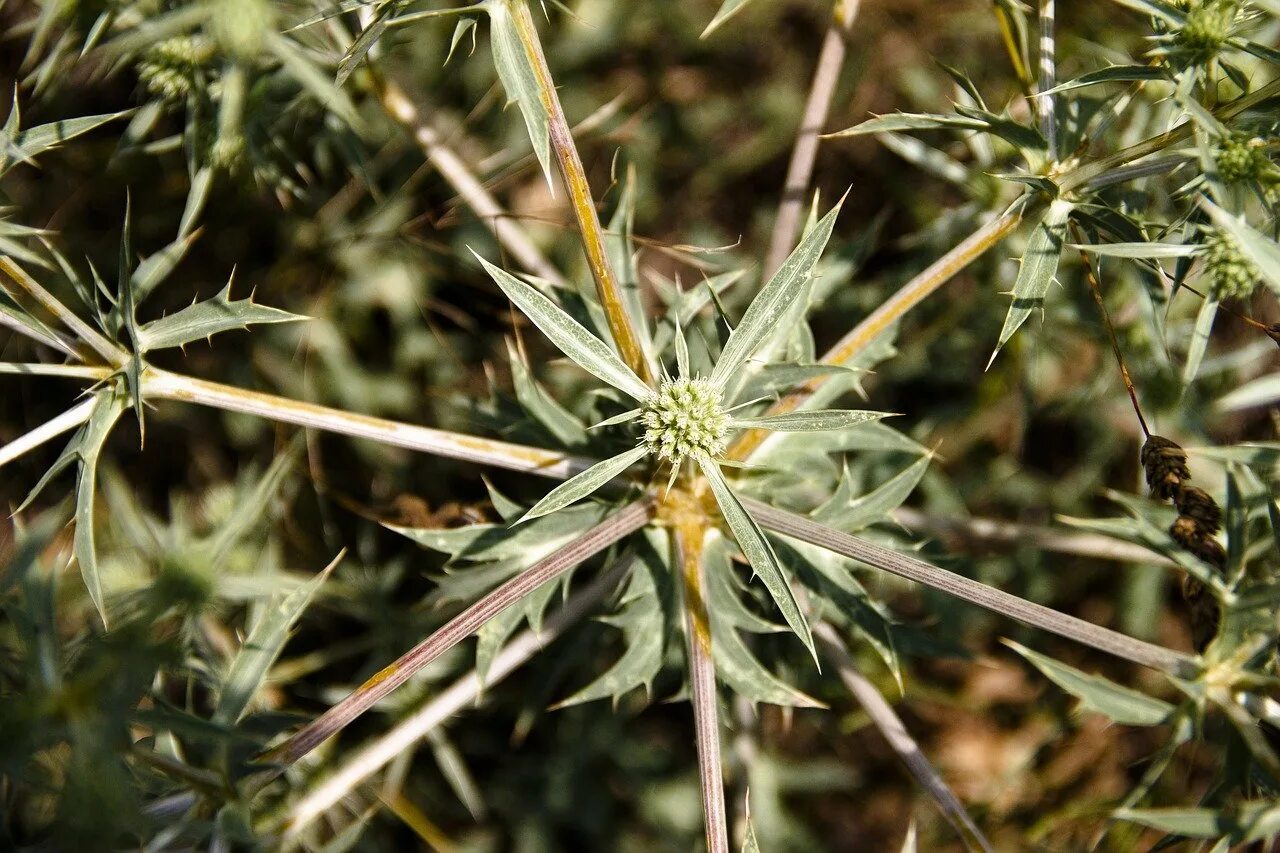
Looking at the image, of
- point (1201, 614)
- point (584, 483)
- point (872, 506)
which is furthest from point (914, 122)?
point (1201, 614)

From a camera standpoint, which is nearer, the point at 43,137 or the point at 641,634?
the point at 43,137

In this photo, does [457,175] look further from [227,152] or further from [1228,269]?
[1228,269]

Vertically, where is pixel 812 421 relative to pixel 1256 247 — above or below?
below

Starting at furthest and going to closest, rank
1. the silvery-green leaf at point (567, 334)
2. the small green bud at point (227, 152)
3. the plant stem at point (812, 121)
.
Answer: the plant stem at point (812, 121) < the small green bud at point (227, 152) < the silvery-green leaf at point (567, 334)

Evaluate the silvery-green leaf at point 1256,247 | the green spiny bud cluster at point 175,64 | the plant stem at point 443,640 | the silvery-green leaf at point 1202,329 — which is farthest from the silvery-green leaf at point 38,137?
the silvery-green leaf at point 1202,329

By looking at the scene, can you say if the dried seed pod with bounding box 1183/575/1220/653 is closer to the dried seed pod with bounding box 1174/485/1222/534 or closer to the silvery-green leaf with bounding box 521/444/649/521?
the dried seed pod with bounding box 1174/485/1222/534

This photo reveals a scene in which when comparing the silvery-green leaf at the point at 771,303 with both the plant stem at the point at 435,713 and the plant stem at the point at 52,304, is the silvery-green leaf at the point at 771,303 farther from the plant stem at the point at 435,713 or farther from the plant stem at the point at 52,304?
the plant stem at the point at 52,304

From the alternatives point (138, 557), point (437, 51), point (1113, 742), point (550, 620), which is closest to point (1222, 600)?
point (550, 620)
